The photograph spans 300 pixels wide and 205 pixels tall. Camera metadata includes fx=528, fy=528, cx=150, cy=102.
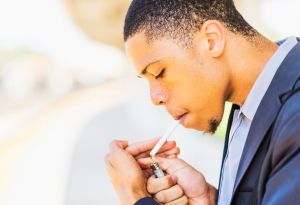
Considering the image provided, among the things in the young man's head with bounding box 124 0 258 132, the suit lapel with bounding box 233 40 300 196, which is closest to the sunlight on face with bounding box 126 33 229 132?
the young man's head with bounding box 124 0 258 132

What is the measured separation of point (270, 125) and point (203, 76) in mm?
233

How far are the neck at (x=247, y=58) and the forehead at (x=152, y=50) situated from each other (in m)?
0.13

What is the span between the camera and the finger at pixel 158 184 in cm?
142

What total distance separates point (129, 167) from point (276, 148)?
503 millimetres

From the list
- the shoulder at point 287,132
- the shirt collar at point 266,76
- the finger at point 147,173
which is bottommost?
the finger at point 147,173

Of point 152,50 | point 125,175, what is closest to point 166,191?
point 125,175

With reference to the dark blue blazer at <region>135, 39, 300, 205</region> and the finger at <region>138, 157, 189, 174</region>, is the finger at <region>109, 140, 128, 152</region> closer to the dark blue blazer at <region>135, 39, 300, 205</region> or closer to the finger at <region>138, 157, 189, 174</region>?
the finger at <region>138, 157, 189, 174</region>

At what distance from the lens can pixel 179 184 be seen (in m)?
1.47

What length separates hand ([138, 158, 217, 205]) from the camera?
56.0 inches

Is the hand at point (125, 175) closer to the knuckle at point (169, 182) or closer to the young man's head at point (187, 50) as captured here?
the knuckle at point (169, 182)

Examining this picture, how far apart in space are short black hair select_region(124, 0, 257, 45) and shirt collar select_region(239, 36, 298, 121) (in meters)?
0.09

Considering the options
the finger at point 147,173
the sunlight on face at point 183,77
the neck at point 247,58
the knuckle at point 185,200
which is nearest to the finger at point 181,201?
the knuckle at point 185,200

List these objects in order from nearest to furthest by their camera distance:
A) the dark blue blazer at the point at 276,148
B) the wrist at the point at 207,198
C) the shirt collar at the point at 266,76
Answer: the dark blue blazer at the point at 276,148, the shirt collar at the point at 266,76, the wrist at the point at 207,198

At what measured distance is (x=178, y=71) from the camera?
1297 millimetres
